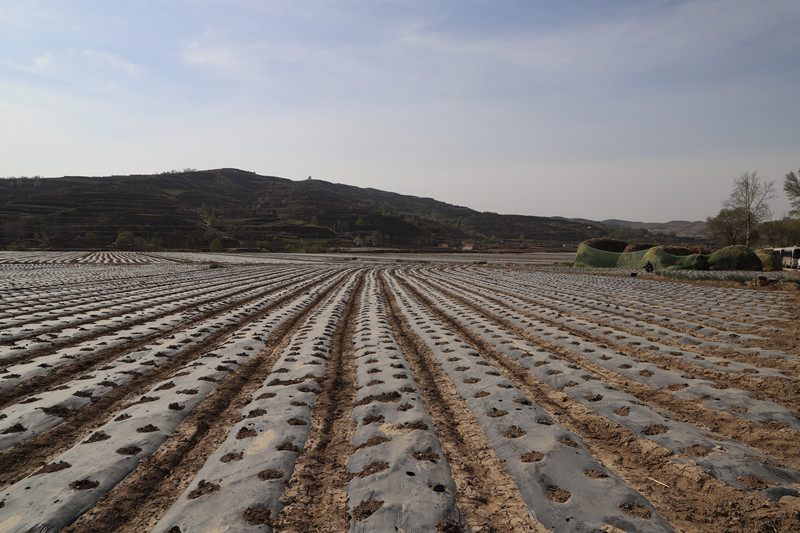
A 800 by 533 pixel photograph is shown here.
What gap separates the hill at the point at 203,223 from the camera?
93.5m

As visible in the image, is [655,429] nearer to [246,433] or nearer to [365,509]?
[365,509]

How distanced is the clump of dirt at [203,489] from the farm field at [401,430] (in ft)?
0.07

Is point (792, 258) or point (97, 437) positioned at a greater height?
point (792, 258)

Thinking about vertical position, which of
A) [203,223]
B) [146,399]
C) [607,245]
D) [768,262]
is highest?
[203,223]

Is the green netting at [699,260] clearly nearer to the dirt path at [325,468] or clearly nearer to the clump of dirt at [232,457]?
the dirt path at [325,468]

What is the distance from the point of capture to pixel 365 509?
111 inches

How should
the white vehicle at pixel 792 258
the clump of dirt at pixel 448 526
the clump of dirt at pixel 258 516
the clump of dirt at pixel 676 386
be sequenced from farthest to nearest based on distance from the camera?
the white vehicle at pixel 792 258, the clump of dirt at pixel 676 386, the clump of dirt at pixel 258 516, the clump of dirt at pixel 448 526

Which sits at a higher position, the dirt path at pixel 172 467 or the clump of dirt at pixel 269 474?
the clump of dirt at pixel 269 474

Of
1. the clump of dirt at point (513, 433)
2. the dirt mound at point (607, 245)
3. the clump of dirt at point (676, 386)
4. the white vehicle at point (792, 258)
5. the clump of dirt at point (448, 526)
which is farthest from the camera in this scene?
the dirt mound at point (607, 245)

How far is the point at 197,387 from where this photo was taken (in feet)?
18.0

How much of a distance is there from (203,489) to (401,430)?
72.9 inches

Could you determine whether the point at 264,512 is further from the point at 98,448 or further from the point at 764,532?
the point at 764,532

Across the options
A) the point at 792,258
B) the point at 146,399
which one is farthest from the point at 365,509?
the point at 792,258

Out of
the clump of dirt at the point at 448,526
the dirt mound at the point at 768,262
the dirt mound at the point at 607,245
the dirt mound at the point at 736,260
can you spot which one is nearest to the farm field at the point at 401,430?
the clump of dirt at the point at 448,526
